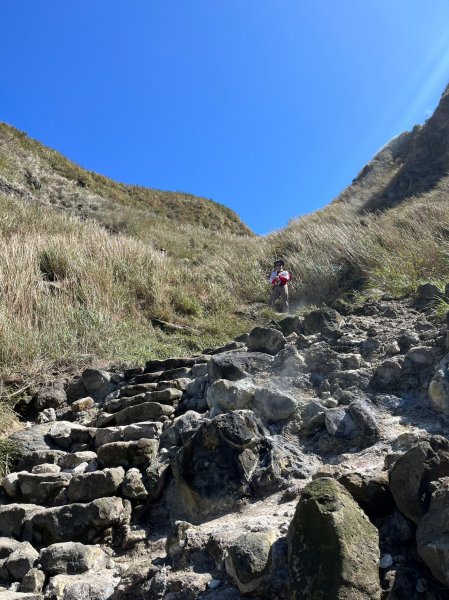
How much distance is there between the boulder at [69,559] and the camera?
73.4 inches

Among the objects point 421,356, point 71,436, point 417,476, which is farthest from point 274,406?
point 71,436

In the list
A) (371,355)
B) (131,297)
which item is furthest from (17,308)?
(371,355)

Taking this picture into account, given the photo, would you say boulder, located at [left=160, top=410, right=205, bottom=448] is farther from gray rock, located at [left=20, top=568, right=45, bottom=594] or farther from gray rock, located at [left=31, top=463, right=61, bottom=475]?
gray rock, located at [left=20, top=568, right=45, bottom=594]

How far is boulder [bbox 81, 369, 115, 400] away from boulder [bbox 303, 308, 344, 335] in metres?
1.62

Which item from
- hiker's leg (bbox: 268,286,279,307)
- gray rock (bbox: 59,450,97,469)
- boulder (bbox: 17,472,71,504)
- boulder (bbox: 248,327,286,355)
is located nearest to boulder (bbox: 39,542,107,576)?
boulder (bbox: 17,472,71,504)

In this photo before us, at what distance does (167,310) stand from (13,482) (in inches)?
176

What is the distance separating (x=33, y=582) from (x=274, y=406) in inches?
53.5

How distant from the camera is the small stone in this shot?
1.38m

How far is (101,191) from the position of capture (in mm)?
22922

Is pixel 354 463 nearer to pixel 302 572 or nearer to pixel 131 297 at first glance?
pixel 302 572

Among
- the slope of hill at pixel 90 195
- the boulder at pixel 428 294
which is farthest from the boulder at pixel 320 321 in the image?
the slope of hill at pixel 90 195

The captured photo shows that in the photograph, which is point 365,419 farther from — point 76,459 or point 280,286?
point 280,286

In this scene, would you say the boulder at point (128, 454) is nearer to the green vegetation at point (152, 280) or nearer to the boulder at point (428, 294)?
the green vegetation at point (152, 280)

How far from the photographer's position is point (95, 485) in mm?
2340
